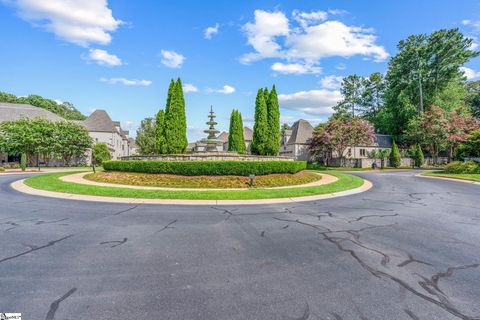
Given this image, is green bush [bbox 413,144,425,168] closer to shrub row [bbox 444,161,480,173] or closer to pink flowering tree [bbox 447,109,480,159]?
pink flowering tree [bbox 447,109,480,159]

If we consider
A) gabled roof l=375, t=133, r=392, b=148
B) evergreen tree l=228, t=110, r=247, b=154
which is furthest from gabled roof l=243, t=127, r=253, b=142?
evergreen tree l=228, t=110, r=247, b=154

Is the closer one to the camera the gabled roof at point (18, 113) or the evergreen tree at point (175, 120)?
the evergreen tree at point (175, 120)

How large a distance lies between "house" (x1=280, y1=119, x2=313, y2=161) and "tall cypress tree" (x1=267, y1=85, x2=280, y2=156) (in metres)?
25.8

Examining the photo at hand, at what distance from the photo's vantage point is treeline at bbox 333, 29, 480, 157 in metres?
37.3

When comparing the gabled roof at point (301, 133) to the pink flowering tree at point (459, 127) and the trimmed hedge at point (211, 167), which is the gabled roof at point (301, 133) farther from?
the trimmed hedge at point (211, 167)

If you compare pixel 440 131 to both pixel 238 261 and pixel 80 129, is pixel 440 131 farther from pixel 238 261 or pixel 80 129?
pixel 80 129

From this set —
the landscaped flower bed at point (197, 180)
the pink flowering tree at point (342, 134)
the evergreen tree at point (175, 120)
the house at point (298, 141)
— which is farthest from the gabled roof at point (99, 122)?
the pink flowering tree at point (342, 134)

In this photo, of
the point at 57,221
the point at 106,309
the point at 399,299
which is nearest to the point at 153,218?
the point at 57,221

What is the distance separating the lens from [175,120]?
→ 19156 mm

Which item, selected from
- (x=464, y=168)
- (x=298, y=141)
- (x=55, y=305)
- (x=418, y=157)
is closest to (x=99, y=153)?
(x=298, y=141)

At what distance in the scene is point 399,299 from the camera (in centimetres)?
343

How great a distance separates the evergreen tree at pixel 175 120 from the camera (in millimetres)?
19172

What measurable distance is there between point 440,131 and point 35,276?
46627 millimetres

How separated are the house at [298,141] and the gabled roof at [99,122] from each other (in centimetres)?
3302
